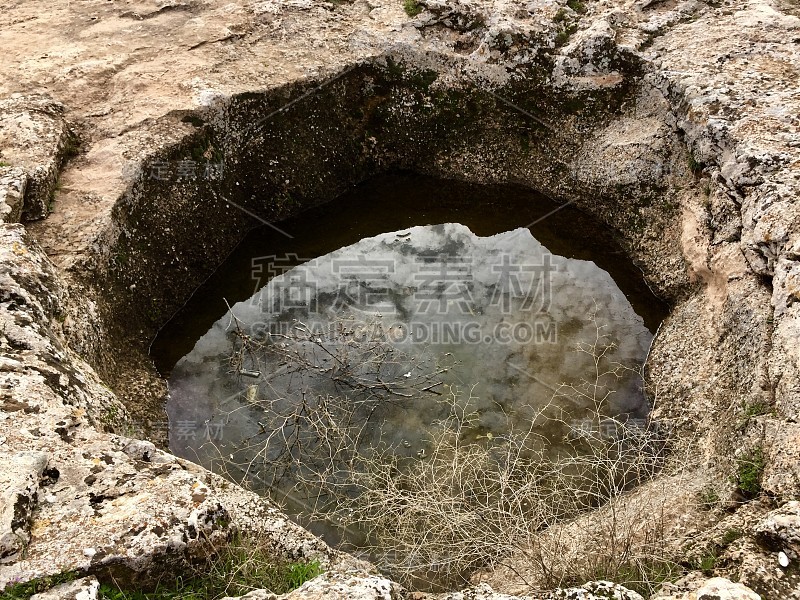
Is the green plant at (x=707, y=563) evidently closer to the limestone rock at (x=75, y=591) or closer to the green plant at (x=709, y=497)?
the green plant at (x=709, y=497)

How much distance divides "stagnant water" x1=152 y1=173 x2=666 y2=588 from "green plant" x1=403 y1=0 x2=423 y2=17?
102 inches

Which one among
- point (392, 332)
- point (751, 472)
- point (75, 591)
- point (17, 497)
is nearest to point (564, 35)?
point (392, 332)

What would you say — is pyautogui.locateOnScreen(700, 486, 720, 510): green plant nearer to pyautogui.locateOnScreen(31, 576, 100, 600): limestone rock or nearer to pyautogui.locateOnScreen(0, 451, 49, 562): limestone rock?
pyautogui.locateOnScreen(31, 576, 100, 600): limestone rock

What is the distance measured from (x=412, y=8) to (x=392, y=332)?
4.90 meters

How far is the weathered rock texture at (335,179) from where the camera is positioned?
383 centimetres

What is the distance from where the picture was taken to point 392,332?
692 centimetres

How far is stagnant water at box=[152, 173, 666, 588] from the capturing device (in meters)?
6.02

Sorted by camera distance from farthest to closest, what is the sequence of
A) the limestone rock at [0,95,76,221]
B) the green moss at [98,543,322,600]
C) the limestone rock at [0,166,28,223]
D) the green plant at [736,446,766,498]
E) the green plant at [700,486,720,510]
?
the limestone rock at [0,95,76,221], the limestone rock at [0,166,28,223], the green plant at [700,486,720,510], the green plant at [736,446,766,498], the green moss at [98,543,322,600]

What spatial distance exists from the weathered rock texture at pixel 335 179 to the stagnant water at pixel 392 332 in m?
0.37

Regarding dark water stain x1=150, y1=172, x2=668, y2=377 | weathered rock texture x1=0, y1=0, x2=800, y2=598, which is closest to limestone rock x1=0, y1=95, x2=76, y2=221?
weathered rock texture x1=0, y1=0, x2=800, y2=598

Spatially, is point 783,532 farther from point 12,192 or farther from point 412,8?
point 412,8

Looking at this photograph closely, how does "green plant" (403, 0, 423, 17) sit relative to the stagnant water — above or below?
above

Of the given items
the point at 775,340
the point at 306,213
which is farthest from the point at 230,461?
the point at 775,340

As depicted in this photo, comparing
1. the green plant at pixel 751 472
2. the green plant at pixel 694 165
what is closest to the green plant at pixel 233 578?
the green plant at pixel 751 472
